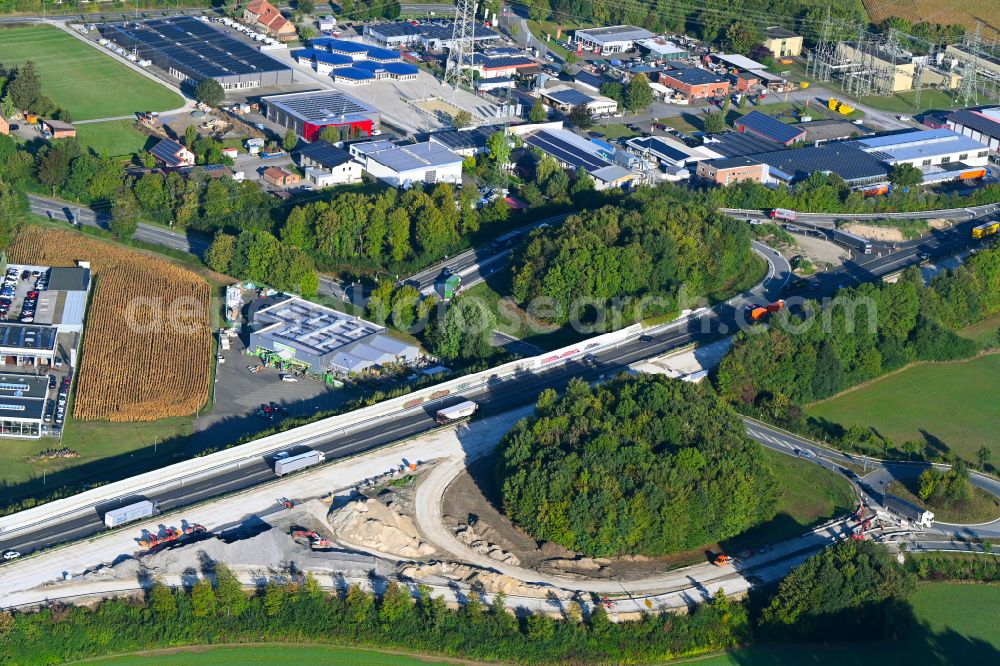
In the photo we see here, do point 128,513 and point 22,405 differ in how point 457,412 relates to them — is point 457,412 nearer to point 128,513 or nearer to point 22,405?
point 128,513

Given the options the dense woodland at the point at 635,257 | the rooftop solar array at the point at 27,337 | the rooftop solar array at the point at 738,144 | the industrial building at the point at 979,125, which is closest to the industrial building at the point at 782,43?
the industrial building at the point at 979,125

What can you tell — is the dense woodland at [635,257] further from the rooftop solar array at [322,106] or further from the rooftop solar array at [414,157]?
the rooftop solar array at [322,106]

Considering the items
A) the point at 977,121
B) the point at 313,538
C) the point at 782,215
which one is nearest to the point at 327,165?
the point at 782,215

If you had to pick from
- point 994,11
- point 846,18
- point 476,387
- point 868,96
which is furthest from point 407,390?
point 994,11

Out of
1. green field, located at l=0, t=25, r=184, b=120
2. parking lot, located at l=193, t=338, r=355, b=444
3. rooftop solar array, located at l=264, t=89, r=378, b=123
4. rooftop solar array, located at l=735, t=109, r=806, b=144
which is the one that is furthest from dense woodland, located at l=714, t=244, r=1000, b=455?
green field, located at l=0, t=25, r=184, b=120

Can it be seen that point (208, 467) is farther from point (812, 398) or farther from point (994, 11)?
point (994, 11)

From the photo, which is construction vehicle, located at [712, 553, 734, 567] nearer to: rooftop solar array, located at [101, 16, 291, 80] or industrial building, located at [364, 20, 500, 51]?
rooftop solar array, located at [101, 16, 291, 80]
